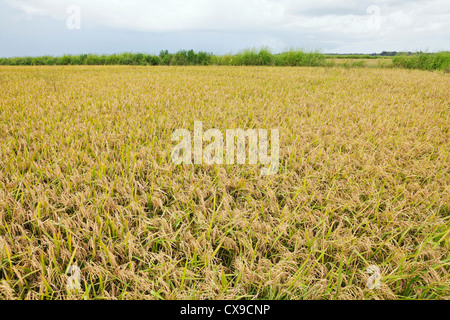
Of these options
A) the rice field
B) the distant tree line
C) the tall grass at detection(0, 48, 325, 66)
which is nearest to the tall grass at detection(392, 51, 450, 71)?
the distant tree line

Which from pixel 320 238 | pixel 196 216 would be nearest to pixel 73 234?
pixel 196 216

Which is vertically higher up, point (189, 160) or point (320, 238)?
point (189, 160)

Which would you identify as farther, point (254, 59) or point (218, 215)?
point (254, 59)

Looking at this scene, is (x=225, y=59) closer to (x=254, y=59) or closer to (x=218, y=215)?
(x=254, y=59)

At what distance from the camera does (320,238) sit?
4.56ft

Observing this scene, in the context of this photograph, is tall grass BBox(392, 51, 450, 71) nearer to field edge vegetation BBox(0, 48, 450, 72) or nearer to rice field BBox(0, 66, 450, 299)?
field edge vegetation BBox(0, 48, 450, 72)

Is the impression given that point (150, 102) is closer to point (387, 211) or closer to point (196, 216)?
point (196, 216)

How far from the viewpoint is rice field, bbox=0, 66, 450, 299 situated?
3.72ft

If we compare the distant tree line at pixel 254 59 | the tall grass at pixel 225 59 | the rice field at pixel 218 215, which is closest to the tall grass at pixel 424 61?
the distant tree line at pixel 254 59

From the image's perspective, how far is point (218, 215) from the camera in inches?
60.6

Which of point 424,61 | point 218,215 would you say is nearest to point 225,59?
point 424,61

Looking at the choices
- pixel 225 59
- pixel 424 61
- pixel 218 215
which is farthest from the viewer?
pixel 225 59

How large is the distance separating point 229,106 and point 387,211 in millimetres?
2962

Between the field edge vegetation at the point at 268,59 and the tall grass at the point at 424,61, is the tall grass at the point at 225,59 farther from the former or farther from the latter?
the tall grass at the point at 424,61
